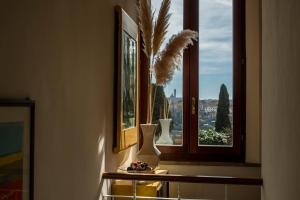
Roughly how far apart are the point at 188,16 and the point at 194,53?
38 centimetres

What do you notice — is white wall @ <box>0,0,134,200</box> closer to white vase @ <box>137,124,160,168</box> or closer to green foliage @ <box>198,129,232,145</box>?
white vase @ <box>137,124,160,168</box>

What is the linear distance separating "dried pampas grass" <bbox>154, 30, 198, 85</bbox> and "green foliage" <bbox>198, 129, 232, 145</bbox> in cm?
72

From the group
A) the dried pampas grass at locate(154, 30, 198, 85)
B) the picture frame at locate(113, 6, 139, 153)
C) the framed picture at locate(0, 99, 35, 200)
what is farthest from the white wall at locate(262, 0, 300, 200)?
the dried pampas grass at locate(154, 30, 198, 85)

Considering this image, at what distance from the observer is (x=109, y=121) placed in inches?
107

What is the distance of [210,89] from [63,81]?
7.03 feet

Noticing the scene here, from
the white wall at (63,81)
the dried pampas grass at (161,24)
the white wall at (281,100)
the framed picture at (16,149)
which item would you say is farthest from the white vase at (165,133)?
the framed picture at (16,149)

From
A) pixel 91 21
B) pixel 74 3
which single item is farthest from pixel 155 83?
pixel 74 3

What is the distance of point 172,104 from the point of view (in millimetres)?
3805

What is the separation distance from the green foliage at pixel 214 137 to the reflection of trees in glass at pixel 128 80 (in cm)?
81

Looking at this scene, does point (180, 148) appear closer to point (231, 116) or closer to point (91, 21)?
point (231, 116)

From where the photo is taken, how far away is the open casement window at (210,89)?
3.67m

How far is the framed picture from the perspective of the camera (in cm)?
126

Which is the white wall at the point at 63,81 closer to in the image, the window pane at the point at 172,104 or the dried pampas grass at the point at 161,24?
the dried pampas grass at the point at 161,24

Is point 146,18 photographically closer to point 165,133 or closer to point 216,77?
point 216,77
